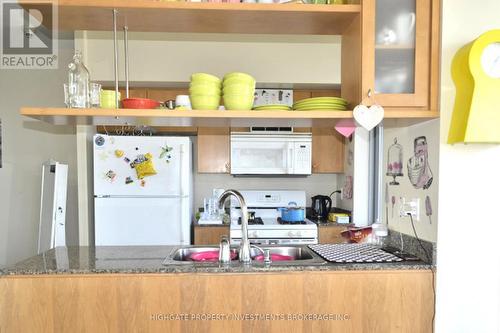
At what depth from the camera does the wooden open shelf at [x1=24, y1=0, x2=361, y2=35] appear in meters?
1.37

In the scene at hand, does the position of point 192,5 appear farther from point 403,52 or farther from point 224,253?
point 224,253

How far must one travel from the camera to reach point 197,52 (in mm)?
2779

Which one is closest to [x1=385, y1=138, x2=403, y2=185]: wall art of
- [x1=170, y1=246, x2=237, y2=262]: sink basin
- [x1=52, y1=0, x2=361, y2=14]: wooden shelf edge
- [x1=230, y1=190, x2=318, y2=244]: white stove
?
[x1=52, y1=0, x2=361, y2=14]: wooden shelf edge

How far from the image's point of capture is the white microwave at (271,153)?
10.5 ft

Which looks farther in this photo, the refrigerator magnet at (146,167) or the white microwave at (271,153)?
the white microwave at (271,153)

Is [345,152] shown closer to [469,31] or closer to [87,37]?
[469,31]

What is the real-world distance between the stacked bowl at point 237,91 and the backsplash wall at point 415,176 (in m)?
0.90

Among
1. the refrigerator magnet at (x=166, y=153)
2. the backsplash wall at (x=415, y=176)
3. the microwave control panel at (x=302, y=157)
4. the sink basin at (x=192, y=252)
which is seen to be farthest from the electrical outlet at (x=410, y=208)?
the refrigerator magnet at (x=166, y=153)

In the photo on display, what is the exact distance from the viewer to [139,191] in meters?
2.63

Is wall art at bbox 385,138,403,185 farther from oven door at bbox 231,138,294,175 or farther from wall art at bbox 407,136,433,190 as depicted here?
oven door at bbox 231,138,294,175

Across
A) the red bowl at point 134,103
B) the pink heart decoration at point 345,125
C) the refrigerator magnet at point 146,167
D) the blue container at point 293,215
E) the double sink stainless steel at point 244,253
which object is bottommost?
the blue container at point 293,215

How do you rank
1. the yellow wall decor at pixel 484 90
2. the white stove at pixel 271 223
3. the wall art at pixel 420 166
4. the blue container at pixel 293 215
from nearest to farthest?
the yellow wall decor at pixel 484 90 → the wall art at pixel 420 166 → the white stove at pixel 271 223 → the blue container at pixel 293 215

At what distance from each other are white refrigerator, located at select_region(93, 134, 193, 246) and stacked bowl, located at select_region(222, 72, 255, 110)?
53.4 inches

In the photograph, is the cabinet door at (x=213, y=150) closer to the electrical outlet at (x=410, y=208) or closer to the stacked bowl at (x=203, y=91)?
the stacked bowl at (x=203, y=91)
